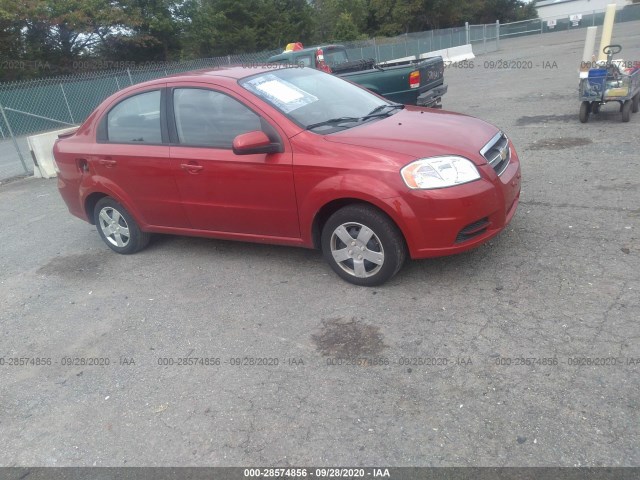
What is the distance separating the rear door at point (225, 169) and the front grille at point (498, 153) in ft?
4.95

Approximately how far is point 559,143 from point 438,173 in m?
4.80

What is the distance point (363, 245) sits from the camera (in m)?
4.14

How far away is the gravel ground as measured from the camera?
9.25ft

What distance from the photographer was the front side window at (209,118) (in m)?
4.51

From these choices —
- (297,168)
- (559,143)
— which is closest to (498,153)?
(297,168)

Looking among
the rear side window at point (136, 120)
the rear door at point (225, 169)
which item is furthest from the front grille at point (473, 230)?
the rear side window at point (136, 120)

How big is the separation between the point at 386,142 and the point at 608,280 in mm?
1879

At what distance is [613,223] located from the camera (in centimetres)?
482

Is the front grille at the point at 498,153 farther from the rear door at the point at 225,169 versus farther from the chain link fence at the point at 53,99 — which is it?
the chain link fence at the point at 53,99

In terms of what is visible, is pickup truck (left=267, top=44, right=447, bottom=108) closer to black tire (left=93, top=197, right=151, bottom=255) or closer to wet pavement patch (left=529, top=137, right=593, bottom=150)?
wet pavement patch (left=529, top=137, right=593, bottom=150)

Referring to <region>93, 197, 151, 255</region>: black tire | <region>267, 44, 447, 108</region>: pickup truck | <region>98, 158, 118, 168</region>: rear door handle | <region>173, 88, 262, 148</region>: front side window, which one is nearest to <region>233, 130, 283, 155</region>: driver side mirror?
<region>173, 88, 262, 148</region>: front side window

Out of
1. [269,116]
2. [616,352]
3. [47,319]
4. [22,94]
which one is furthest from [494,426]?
[22,94]

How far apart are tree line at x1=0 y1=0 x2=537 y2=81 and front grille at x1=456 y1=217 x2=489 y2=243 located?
25.3 meters

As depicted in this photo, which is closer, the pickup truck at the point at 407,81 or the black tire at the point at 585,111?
the black tire at the point at 585,111
